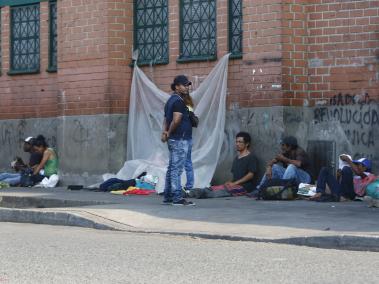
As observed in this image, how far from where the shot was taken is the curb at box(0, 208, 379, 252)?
10.8 meters

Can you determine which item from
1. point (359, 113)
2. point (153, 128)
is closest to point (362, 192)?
point (359, 113)


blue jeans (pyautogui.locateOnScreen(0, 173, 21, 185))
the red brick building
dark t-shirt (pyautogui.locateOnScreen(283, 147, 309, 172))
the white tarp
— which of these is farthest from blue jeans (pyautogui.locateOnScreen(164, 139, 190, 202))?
blue jeans (pyautogui.locateOnScreen(0, 173, 21, 185))

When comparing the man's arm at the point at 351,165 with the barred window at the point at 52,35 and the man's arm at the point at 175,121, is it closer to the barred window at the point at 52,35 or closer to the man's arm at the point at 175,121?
the man's arm at the point at 175,121

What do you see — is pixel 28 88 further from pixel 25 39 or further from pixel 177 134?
pixel 177 134

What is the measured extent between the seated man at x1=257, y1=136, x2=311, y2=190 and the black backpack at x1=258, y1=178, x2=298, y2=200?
0.36 m

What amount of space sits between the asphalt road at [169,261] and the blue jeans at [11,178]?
907cm

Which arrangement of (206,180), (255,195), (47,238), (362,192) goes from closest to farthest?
(47,238) < (362,192) < (255,195) < (206,180)

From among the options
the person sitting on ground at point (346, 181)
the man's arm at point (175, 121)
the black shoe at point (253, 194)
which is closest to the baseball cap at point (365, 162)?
the person sitting on ground at point (346, 181)

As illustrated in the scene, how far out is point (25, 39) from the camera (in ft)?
73.4

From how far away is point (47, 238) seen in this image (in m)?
11.9

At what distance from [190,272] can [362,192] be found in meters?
7.27

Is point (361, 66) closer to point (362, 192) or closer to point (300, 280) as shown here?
point (362, 192)

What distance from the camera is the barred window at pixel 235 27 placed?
60.7ft

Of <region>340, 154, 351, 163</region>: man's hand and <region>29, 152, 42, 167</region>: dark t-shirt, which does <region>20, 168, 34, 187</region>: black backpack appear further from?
<region>340, 154, 351, 163</region>: man's hand
